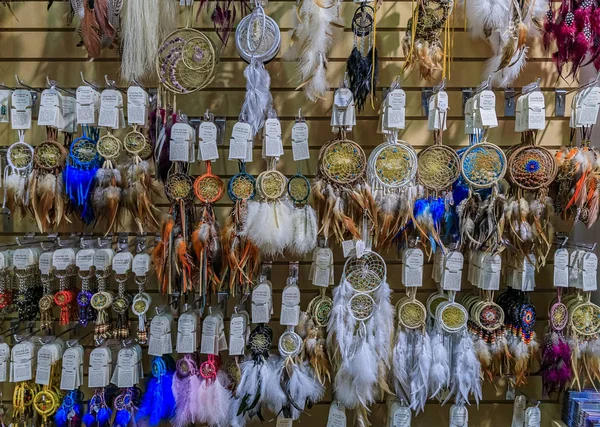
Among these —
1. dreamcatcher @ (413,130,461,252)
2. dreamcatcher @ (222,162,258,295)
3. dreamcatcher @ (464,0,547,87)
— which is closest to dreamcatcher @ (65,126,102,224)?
dreamcatcher @ (222,162,258,295)

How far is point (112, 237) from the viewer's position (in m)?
2.45

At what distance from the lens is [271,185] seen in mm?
2236

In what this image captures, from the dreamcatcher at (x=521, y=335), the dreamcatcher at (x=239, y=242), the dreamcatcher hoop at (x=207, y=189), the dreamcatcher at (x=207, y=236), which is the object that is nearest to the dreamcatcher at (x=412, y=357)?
the dreamcatcher at (x=521, y=335)

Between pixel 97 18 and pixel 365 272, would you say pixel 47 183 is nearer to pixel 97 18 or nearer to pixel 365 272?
pixel 97 18

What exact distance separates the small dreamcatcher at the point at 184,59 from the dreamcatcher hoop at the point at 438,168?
1.14 metres

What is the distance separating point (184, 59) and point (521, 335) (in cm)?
221

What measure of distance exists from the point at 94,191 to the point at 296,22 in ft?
4.27

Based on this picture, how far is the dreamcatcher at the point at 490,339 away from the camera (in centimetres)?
230

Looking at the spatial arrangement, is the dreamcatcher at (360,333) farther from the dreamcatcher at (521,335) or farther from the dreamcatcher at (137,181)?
the dreamcatcher at (137,181)

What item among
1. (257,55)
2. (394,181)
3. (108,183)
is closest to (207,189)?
(108,183)

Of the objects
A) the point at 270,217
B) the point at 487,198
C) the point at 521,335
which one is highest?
the point at 487,198

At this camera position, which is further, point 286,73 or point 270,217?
point 286,73

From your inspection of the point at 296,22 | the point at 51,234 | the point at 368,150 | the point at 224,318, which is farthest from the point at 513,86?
the point at 51,234

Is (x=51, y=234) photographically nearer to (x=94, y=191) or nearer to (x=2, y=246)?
(x=2, y=246)
